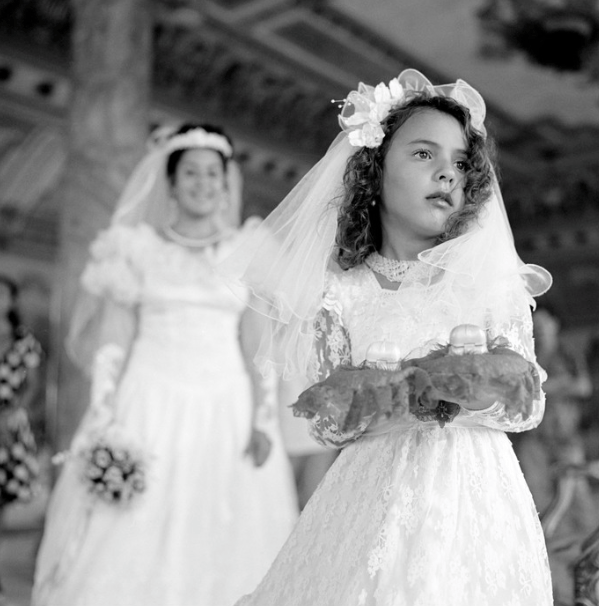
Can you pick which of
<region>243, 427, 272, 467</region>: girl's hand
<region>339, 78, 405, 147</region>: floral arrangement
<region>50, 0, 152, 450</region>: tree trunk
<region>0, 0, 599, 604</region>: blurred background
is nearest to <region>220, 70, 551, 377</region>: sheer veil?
<region>339, 78, 405, 147</region>: floral arrangement

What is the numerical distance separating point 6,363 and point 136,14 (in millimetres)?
3401

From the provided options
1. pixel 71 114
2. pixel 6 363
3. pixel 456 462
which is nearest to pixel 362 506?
pixel 456 462

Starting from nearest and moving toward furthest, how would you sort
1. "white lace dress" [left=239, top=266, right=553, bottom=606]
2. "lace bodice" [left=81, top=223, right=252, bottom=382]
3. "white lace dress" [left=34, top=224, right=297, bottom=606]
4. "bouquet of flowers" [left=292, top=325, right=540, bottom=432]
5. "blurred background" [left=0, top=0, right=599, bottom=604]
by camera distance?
"bouquet of flowers" [left=292, top=325, right=540, bottom=432]
"white lace dress" [left=239, top=266, right=553, bottom=606]
"white lace dress" [left=34, top=224, right=297, bottom=606]
"lace bodice" [left=81, top=223, right=252, bottom=382]
"blurred background" [left=0, top=0, right=599, bottom=604]

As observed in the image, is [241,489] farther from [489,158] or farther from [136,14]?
[136,14]

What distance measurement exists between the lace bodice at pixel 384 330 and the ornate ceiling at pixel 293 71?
7833 mm

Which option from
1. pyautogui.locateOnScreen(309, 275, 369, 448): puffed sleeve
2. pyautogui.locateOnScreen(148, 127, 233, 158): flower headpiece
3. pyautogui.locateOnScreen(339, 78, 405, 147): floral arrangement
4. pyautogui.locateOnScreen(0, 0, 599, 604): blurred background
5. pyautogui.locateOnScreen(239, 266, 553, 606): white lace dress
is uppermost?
pyautogui.locateOnScreen(0, 0, 599, 604): blurred background

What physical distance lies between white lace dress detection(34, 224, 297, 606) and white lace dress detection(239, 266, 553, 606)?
68.6 inches

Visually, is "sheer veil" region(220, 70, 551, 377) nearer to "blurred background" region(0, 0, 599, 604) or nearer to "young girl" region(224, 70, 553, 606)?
"young girl" region(224, 70, 553, 606)

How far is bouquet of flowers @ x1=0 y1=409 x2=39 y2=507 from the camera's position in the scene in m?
6.00

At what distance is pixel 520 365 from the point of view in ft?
7.06

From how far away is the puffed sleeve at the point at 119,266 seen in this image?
5.02 meters

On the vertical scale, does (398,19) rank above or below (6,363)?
above

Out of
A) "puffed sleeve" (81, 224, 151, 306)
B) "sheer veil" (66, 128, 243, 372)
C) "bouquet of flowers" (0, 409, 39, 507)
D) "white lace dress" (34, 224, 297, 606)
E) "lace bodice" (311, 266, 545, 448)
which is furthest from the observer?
"bouquet of flowers" (0, 409, 39, 507)

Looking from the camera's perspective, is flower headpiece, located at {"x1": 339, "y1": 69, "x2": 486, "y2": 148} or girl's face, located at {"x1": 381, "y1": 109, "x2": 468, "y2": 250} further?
flower headpiece, located at {"x1": 339, "y1": 69, "x2": 486, "y2": 148}
